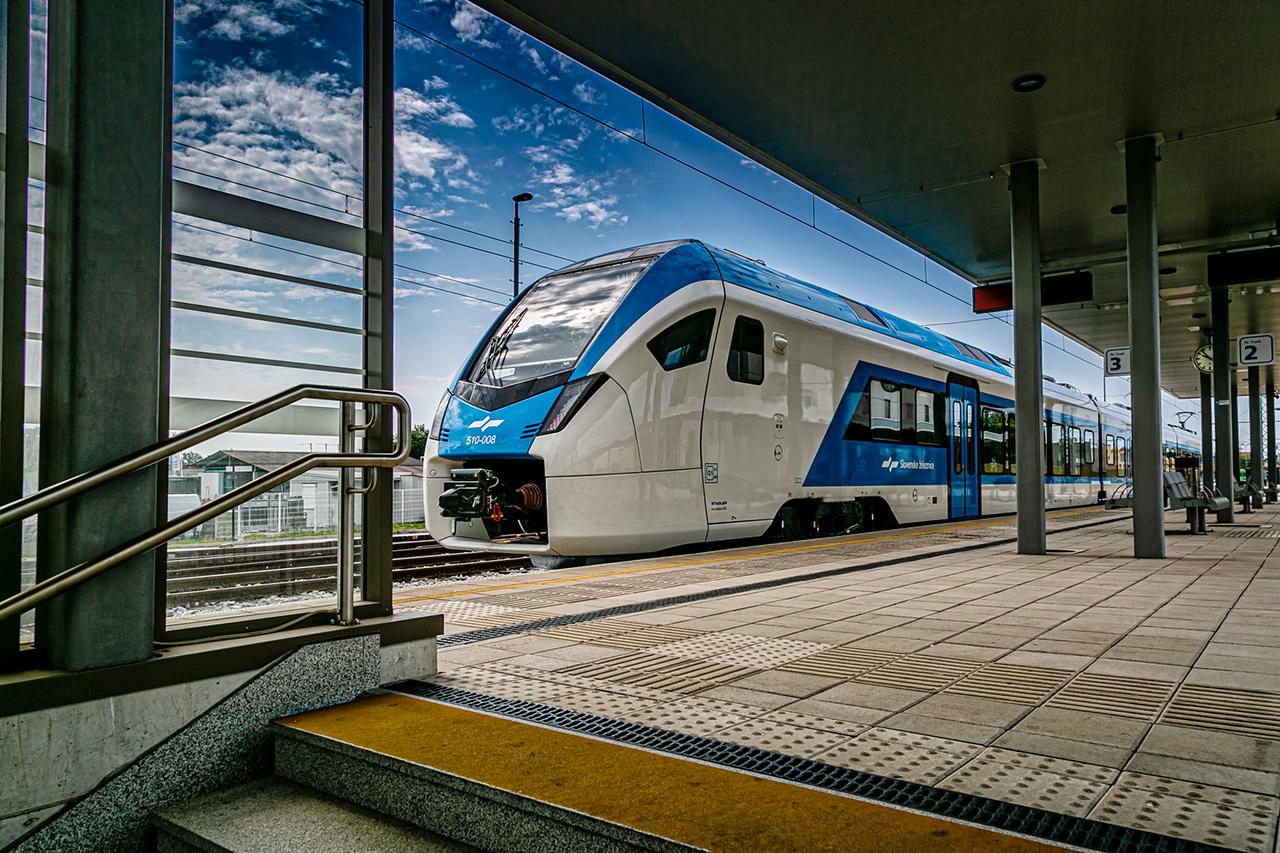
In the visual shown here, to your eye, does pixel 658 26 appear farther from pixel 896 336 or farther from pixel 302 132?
pixel 896 336

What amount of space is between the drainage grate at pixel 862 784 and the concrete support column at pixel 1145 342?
7440 mm

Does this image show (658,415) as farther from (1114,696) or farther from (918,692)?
(1114,696)

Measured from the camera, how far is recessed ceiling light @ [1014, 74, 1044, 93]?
693 centimetres

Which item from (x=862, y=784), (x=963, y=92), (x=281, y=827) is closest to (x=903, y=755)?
(x=862, y=784)

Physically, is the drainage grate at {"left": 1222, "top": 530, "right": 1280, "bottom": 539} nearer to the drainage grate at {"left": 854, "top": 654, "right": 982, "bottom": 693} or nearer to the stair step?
the drainage grate at {"left": 854, "top": 654, "right": 982, "bottom": 693}

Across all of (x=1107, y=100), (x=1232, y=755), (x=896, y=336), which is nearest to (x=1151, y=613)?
(x=1232, y=755)

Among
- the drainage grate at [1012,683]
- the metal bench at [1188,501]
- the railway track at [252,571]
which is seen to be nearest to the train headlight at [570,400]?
the railway track at [252,571]

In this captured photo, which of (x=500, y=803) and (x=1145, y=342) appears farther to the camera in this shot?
(x=1145, y=342)

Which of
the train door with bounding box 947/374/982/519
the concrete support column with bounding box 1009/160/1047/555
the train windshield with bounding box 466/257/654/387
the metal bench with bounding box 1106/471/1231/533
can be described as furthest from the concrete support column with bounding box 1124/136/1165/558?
the train windshield with bounding box 466/257/654/387

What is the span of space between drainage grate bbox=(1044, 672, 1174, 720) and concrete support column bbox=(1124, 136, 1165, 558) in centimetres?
591

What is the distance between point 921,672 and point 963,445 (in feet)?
37.7

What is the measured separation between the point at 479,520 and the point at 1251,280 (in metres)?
10.9

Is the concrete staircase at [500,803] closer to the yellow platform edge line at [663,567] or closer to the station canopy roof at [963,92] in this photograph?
the yellow platform edge line at [663,567]

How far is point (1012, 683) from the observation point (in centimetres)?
319
